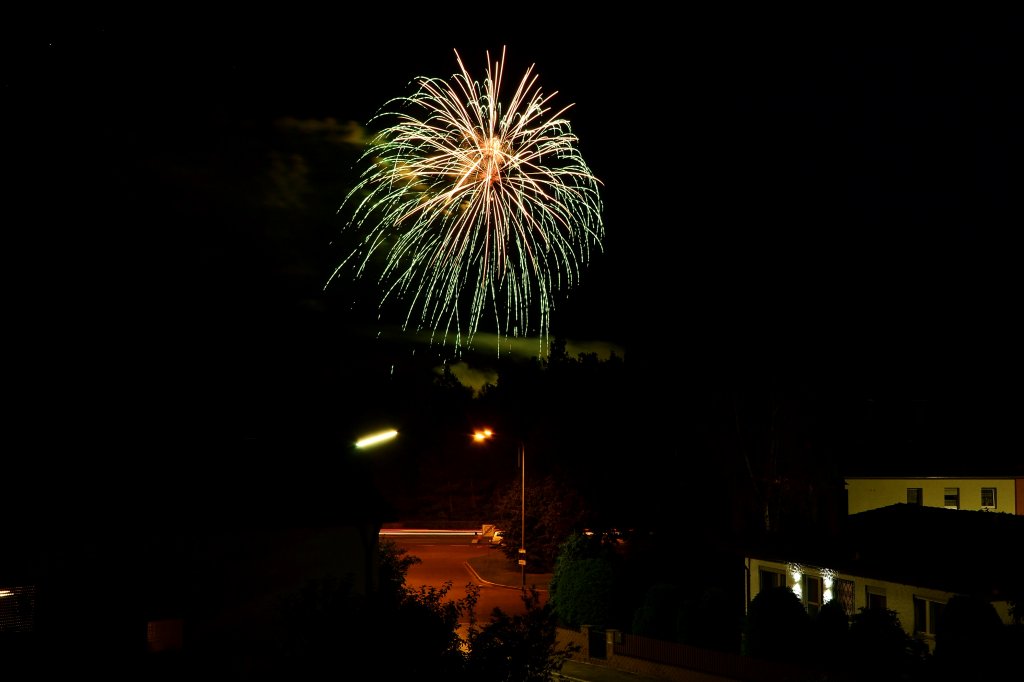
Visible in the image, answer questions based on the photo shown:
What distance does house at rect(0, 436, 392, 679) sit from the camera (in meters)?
12.2

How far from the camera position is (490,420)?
77.4 meters

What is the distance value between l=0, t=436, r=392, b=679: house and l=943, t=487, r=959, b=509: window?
2894 centimetres

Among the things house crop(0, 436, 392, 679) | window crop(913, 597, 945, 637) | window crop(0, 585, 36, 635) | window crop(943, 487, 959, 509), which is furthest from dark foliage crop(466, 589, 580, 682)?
window crop(943, 487, 959, 509)

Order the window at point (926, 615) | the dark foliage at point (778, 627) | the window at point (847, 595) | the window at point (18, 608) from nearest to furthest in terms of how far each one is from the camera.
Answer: the window at point (18, 608) → the window at point (926, 615) → the dark foliage at point (778, 627) → the window at point (847, 595)

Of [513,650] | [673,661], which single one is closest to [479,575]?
[673,661]

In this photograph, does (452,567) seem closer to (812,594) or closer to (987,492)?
(987,492)

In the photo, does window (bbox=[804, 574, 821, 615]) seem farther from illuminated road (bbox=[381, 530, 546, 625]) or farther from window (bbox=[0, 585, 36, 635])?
window (bbox=[0, 585, 36, 635])

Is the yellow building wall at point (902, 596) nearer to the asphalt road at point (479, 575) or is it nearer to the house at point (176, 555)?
the asphalt road at point (479, 575)

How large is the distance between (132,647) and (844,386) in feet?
130

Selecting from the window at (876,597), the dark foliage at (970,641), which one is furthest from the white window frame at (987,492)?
the dark foliage at (970,641)

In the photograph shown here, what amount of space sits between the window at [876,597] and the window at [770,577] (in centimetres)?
331

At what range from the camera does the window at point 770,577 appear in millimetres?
26109

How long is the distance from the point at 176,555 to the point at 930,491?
32.3m

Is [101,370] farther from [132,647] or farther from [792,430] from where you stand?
[792,430]
